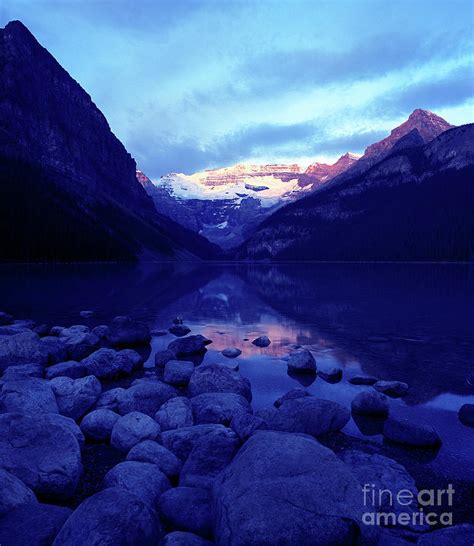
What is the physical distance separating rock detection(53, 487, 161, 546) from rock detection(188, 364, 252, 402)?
7.40 metres

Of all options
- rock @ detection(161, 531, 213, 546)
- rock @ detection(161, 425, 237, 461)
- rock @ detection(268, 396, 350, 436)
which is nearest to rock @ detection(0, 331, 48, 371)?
rock @ detection(161, 425, 237, 461)

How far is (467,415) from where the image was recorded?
39.1 feet

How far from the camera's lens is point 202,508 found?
22.5 feet

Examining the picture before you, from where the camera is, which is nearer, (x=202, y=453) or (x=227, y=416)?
(x=202, y=453)

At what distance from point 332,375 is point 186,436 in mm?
8120

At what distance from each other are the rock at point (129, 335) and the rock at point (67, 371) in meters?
6.40

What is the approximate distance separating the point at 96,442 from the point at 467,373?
14377 mm

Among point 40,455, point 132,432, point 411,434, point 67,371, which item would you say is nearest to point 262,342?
point 67,371

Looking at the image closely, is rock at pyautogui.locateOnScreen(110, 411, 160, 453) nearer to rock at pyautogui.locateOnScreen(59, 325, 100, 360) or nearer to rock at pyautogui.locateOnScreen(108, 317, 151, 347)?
rock at pyautogui.locateOnScreen(59, 325, 100, 360)

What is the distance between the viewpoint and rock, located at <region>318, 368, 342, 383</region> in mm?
16041

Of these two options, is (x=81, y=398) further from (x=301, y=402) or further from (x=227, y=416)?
(x=301, y=402)

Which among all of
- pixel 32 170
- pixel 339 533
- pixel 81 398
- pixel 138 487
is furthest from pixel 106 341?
pixel 32 170

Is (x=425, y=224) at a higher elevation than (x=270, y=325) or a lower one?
higher

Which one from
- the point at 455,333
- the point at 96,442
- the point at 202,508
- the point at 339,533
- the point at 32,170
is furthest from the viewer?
the point at 32,170
